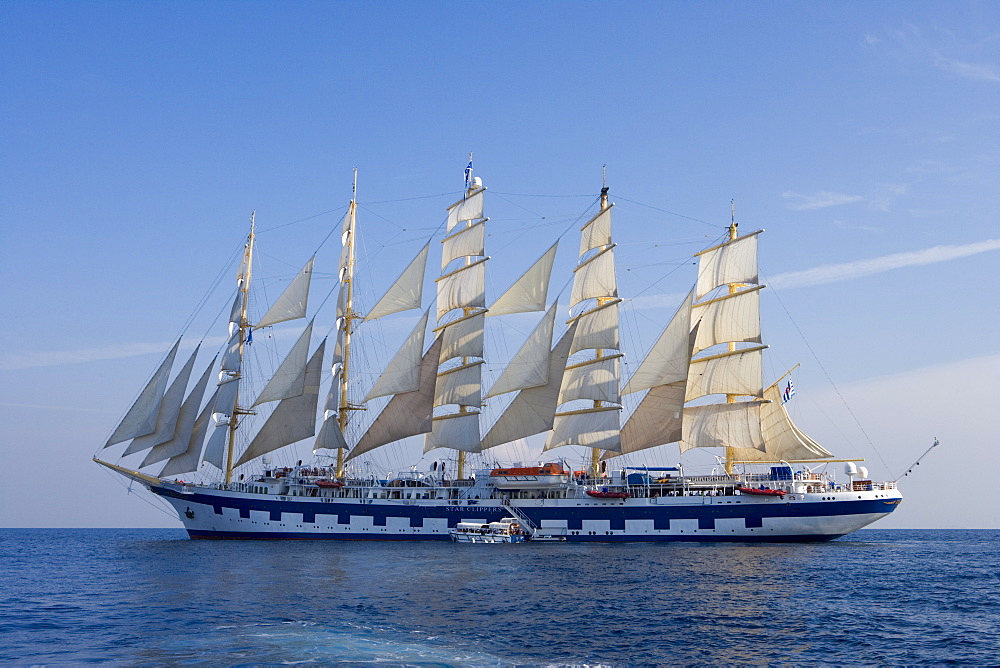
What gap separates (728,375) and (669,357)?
20.7ft

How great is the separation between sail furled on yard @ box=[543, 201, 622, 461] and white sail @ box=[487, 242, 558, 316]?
4206mm

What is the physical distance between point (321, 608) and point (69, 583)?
1732 centimetres

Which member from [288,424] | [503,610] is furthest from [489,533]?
[503,610]

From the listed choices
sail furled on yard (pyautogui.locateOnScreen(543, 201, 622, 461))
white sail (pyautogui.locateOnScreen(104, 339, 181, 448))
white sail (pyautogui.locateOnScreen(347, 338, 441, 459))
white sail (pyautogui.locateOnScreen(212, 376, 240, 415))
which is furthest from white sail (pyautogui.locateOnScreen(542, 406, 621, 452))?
white sail (pyautogui.locateOnScreen(104, 339, 181, 448))

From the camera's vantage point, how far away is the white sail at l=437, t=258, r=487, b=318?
67.4 m

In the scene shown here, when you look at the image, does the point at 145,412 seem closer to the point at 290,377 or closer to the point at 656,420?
the point at 290,377

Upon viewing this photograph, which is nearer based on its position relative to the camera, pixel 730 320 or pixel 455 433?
pixel 455 433

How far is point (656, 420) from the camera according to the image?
62781 millimetres

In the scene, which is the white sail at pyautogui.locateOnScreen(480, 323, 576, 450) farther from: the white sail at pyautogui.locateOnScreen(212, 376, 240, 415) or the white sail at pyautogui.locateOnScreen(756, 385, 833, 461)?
the white sail at pyautogui.locateOnScreen(212, 376, 240, 415)

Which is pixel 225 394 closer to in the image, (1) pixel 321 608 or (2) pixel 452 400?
(2) pixel 452 400

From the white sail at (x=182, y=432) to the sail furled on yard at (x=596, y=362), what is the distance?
27.8 meters

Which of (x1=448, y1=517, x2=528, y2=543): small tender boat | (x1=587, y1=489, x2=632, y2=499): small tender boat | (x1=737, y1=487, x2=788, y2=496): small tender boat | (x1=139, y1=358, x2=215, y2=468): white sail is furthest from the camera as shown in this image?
(x1=139, y1=358, x2=215, y2=468): white sail

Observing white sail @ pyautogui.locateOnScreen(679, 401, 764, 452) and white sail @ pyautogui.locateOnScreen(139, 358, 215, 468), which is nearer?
white sail @ pyautogui.locateOnScreen(139, 358, 215, 468)

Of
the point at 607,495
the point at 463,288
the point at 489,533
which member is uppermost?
the point at 463,288
